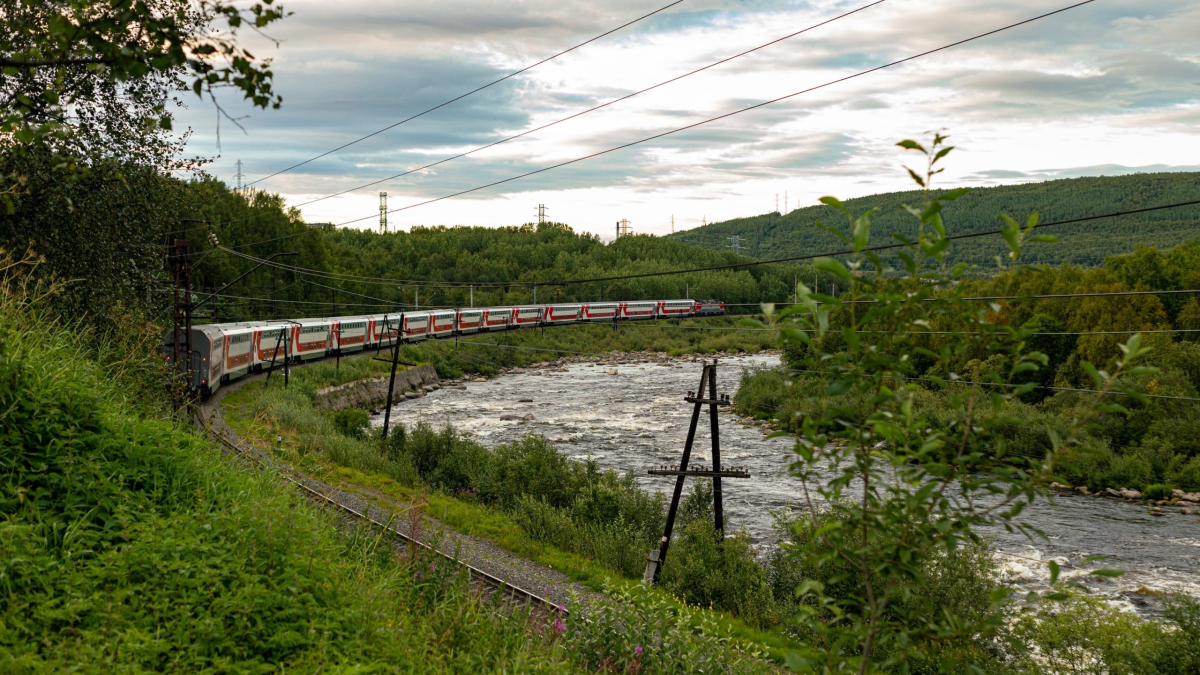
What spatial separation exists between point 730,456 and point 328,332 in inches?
873

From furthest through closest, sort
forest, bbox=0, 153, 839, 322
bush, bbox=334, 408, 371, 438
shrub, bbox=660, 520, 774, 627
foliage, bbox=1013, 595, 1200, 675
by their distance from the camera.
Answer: bush, bbox=334, 408, 371, 438, forest, bbox=0, 153, 839, 322, shrub, bbox=660, 520, 774, 627, foliage, bbox=1013, 595, 1200, 675

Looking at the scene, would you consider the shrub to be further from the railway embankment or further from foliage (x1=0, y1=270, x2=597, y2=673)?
foliage (x1=0, y1=270, x2=597, y2=673)

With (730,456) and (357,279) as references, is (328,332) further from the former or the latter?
(357,279)

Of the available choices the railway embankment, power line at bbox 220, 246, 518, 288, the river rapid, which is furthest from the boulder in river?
the railway embankment

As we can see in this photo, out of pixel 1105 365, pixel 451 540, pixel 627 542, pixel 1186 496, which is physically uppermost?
pixel 1105 365

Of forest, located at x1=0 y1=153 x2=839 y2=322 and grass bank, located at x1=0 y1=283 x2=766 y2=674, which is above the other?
forest, located at x1=0 y1=153 x2=839 y2=322

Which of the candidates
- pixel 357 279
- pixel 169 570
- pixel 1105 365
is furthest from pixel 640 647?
pixel 357 279

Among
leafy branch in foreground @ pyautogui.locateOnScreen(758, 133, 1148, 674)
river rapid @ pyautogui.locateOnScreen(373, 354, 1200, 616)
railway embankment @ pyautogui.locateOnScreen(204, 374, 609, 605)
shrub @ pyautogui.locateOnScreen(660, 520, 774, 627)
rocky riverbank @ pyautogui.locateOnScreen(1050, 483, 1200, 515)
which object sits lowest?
rocky riverbank @ pyautogui.locateOnScreen(1050, 483, 1200, 515)

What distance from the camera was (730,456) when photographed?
3048 cm

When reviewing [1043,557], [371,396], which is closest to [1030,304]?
[1043,557]

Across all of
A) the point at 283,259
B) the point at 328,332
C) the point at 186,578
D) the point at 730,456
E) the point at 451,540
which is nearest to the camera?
the point at 186,578

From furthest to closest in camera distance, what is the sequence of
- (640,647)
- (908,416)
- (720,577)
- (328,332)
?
(328,332), (720,577), (640,647), (908,416)

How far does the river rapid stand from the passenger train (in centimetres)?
409

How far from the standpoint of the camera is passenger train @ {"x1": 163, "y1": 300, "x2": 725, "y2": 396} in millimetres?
29375
